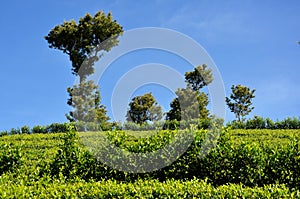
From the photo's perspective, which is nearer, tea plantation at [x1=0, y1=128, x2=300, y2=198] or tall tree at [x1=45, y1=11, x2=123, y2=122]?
tea plantation at [x1=0, y1=128, x2=300, y2=198]

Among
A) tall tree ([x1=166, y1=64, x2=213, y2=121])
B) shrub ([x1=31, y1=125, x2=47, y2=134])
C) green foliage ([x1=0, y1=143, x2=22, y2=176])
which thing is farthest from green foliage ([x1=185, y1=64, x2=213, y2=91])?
green foliage ([x1=0, y1=143, x2=22, y2=176])

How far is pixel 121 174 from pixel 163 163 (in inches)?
41.3

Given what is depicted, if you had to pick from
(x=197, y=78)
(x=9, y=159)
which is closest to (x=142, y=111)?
(x=197, y=78)

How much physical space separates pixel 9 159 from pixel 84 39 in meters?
22.8

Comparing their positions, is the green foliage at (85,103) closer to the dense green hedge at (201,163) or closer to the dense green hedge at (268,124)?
the dense green hedge at (268,124)

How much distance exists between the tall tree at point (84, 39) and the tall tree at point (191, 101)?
7.85m

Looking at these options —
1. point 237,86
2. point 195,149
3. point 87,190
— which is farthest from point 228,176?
point 237,86

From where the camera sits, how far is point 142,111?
4184 centimetres

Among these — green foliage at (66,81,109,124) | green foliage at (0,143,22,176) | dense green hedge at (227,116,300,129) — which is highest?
green foliage at (66,81,109,124)

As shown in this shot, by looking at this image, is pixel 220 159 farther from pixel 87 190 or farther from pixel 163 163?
pixel 87 190

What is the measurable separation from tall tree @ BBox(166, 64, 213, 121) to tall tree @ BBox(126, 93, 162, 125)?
6.55 m

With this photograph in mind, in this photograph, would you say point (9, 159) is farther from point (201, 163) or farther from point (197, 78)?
point (197, 78)

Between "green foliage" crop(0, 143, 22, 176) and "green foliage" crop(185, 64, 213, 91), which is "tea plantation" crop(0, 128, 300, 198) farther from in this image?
"green foliage" crop(185, 64, 213, 91)

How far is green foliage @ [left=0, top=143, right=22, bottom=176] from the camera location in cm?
1036
